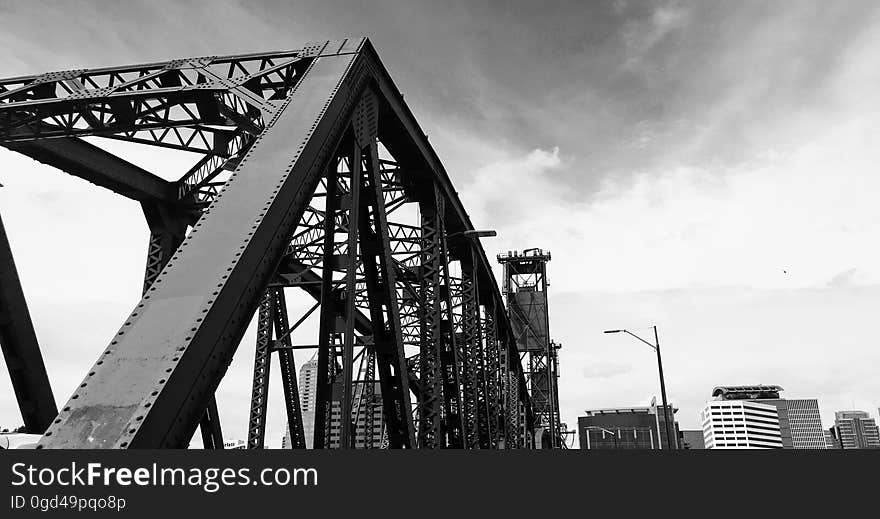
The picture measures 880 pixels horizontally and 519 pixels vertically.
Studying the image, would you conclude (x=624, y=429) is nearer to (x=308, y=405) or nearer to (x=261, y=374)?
(x=308, y=405)

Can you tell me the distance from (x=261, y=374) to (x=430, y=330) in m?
4.82

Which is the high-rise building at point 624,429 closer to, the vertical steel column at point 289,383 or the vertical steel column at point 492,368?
the vertical steel column at point 492,368

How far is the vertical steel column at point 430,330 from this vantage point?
17141 mm

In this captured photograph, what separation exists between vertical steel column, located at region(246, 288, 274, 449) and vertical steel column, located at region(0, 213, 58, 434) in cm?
399

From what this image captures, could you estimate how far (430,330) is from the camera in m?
18.6

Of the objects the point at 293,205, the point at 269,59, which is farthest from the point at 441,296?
the point at 293,205

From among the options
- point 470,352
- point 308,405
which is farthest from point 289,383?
point 308,405

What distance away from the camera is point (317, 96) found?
1064cm

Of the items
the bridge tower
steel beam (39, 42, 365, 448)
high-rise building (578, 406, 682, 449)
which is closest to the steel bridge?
steel beam (39, 42, 365, 448)

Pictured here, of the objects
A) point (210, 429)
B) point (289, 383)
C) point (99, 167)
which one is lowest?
point (210, 429)

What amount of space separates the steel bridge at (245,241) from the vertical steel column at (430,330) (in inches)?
2.2

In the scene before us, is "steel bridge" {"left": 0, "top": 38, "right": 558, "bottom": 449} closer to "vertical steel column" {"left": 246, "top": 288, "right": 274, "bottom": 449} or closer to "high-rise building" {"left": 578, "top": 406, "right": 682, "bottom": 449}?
"vertical steel column" {"left": 246, "top": 288, "right": 274, "bottom": 449}

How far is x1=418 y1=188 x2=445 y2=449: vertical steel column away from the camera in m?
17.1

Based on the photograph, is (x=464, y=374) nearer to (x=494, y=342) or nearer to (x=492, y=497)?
(x=494, y=342)
